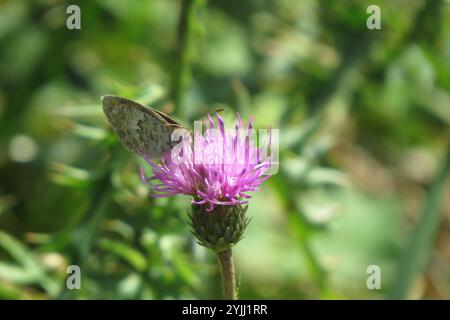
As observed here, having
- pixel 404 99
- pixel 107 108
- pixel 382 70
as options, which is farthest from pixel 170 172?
pixel 404 99

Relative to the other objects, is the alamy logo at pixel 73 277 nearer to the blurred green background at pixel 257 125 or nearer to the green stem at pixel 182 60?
the blurred green background at pixel 257 125

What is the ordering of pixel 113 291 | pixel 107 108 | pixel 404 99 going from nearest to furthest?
1. pixel 107 108
2. pixel 113 291
3. pixel 404 99

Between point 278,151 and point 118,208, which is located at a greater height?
point 278,151

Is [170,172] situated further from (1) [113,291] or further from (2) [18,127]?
(2) [18,127]

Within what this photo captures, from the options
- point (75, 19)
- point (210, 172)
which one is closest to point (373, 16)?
point (75, 19)

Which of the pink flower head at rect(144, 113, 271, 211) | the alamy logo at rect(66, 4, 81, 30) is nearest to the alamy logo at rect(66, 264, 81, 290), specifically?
the pink flower head at rect(144, 113, 271, 211)

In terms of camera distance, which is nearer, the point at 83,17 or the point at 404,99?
the point at 83,17

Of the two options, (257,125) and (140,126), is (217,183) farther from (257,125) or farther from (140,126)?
(257,125)

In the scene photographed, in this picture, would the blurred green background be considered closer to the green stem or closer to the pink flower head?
the green stem
